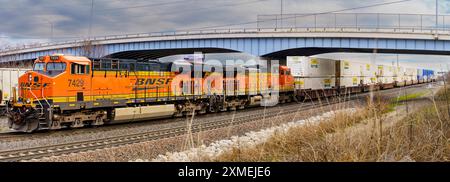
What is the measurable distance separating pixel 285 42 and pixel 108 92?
94.1 ft

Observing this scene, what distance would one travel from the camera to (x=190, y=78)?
21.7 metres

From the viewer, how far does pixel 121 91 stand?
58.2 ft

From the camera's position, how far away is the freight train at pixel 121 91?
598 inches

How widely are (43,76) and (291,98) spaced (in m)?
20.2

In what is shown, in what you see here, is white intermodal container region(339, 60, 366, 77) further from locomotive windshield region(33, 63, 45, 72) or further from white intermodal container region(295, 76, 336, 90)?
locomotive windshield region(33, 63, 45, 72)

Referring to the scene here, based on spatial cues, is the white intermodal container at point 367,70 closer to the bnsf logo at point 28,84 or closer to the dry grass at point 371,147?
the bnsf logo at point 28,84

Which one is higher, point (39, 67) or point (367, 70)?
point (367, 70)

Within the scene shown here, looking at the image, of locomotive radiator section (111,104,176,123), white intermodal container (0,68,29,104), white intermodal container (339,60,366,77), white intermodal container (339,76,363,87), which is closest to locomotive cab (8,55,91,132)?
locomotive radiator section (111,104,176,123)

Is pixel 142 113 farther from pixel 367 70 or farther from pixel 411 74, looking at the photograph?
pixel 411 74

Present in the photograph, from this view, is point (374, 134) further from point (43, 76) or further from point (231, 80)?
point (231, 80)

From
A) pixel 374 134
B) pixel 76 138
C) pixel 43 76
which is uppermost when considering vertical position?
pixel 43 76

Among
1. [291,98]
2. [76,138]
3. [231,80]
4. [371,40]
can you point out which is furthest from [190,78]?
[371,40]

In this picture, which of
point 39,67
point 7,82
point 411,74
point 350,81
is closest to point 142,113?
point 39,67

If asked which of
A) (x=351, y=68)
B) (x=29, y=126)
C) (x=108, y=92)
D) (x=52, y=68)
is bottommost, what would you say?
(x=29, y=126)
